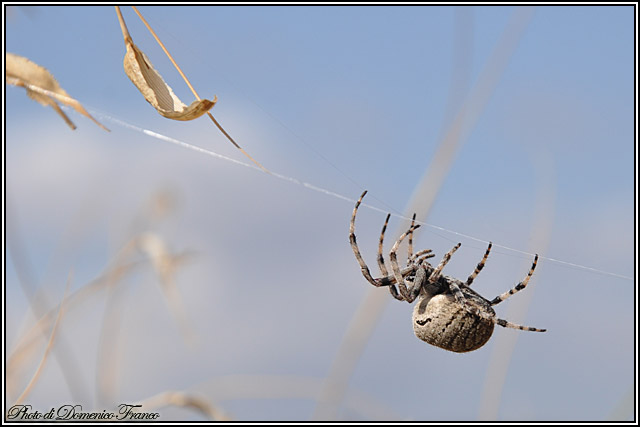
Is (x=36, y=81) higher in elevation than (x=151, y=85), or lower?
lower

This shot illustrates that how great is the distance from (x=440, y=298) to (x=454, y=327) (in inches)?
9.4

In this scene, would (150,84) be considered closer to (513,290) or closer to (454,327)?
(454,327)

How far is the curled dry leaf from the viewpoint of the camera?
5.71ft

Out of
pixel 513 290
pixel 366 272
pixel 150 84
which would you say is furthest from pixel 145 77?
pixel 513 290

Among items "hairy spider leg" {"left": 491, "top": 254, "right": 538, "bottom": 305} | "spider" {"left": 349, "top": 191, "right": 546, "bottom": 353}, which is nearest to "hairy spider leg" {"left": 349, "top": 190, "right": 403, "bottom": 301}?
"spider" {"left": 349, "top": 191, "right": 546, "bottom": 353}

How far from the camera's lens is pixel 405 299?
3891mm

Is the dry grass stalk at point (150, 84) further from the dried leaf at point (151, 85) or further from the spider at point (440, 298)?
the spider at point (440, 298)

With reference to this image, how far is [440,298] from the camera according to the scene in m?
3.56

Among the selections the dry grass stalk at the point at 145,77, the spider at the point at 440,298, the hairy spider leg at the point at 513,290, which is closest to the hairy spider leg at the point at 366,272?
the spider at the point at 440,298

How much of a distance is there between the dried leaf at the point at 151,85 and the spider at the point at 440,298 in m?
1.44

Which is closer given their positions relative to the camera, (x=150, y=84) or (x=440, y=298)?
(x=150, y=84)

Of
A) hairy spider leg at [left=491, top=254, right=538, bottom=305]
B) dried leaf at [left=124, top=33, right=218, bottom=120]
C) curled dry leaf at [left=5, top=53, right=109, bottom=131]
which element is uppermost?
hairy spider leg at [left=491, top=254, right=538, bottom=305]

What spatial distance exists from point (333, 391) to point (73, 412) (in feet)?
4.72

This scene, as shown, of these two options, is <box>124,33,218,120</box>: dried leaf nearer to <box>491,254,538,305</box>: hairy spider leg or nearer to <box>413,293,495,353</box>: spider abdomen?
<box>413,293,495,353</box>: spider abdomen
